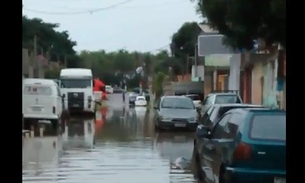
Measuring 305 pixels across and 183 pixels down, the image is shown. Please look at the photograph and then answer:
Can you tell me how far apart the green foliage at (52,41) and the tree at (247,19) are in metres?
76.0

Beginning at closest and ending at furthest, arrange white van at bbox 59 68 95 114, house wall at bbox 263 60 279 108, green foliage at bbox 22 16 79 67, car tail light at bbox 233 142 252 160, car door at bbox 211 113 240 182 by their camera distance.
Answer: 1. car tail light at bbox 233 142 252 160
2. car door at bbox 211 113 240 182
3. house wall at bbox 263 60 279 108
4. white van at bbox 59 68 95 114
5. green foliage at bbox 22 16 79 67

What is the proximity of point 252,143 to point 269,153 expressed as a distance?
0.26 metres

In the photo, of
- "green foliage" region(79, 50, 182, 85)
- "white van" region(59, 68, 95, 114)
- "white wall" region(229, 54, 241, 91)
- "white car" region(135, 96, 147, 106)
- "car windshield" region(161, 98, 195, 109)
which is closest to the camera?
"car windshield" region(161, 98, 195, 109)

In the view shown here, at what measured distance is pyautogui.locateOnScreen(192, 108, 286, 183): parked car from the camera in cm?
947

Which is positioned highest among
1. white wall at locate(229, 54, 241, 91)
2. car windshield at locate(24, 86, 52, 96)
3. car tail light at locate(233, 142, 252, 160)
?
white wall at locate(229, 54, 241, 91)

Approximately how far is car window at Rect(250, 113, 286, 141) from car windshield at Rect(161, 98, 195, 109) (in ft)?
67.6

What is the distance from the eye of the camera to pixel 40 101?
98.3 feet

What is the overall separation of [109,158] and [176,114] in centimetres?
1159

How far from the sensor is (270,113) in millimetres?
10438

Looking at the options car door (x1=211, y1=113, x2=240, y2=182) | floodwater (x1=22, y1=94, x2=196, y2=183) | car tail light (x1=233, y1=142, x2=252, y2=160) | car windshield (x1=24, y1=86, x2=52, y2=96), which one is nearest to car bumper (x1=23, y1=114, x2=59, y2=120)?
car windshield (x1=24, y1=86, x2=52, y2=96)

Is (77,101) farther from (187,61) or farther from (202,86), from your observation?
(187,61)

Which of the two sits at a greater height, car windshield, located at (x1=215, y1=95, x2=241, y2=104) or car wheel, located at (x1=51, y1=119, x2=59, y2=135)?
car windshield, located at (x1=215, y1=95, x2=241, y2=104)

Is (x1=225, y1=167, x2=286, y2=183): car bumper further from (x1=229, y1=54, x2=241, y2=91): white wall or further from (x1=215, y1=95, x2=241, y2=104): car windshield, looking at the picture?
(x1=229, y1=54, x2=241, y2=91): white wall

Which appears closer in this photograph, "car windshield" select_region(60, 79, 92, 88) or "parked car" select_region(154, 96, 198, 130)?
"parked car" select_region(154, 96, 198, 130)
